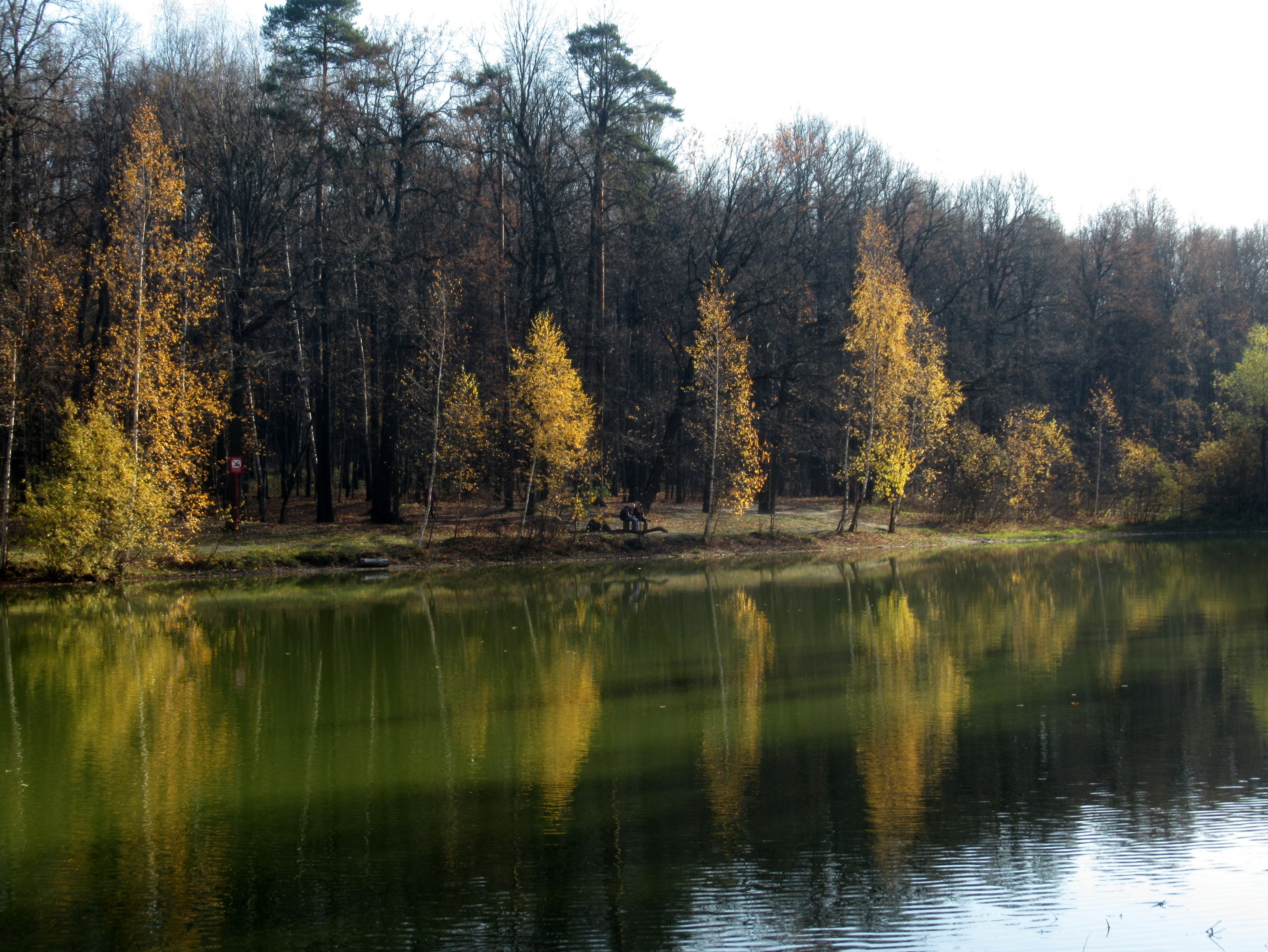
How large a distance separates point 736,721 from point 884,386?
28869mm

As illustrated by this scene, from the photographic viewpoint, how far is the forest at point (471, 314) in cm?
2803

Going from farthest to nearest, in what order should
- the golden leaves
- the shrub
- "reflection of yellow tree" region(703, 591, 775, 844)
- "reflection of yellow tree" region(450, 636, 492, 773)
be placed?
the shrub, the golden leaves, "reflection of yellow tree" region(450, 636, 492, 773), "reflection of yellow tree" region(703, 591, 775, 844)

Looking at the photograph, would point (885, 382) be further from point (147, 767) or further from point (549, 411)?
point (147, 767)

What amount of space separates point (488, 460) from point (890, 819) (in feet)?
90.2

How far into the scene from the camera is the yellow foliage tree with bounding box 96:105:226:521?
27062mm

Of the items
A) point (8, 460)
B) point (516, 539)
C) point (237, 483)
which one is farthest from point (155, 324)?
point (516, 539)

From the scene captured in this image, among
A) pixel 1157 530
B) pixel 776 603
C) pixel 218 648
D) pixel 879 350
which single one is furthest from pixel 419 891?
pixel 1157 530

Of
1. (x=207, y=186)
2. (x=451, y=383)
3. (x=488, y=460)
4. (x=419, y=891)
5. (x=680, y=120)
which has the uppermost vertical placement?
(x=680, y=120)

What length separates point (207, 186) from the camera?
33.6 metres

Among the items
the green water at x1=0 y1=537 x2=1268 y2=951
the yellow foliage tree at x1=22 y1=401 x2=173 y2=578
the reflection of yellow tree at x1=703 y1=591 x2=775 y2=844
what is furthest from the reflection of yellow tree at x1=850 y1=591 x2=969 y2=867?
the yellow foliage tree at x1=22 y1=401 x2=173 y2=578

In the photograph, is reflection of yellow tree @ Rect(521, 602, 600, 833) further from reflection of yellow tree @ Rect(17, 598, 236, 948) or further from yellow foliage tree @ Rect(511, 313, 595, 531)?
yellow foliage tree @ Rect(511, 313, 595, 531)

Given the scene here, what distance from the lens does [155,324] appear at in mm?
27672

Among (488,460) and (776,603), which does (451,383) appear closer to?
(488,460)

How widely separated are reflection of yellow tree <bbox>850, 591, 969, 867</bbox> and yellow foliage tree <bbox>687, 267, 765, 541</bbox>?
16.7m
